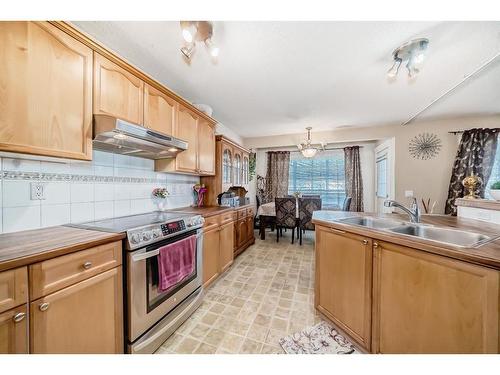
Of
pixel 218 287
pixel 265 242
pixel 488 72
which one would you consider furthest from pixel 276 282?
pixel 488 72

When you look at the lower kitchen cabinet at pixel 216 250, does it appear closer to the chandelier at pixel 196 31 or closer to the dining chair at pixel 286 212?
the dining chair at pixel 286 212

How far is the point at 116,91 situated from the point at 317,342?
2.41 m

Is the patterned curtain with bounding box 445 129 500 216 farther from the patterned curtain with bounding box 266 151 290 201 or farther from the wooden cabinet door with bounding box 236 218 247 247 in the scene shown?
the wooden cabinet door with bounding box 236 218 247 247

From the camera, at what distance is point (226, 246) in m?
2.54

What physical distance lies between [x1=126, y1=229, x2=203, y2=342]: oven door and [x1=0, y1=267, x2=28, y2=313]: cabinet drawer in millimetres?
443

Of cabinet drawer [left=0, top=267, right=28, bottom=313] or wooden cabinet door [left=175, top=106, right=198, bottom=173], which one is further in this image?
wooden cabinet door [left=175, top=106, right=198, bottom=173]

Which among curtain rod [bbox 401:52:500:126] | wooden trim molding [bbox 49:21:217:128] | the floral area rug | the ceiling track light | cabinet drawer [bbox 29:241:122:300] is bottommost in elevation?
the floral area rug

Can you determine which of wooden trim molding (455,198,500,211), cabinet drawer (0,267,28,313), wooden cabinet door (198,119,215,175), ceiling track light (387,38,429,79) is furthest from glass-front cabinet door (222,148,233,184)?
wooden trim molding (455,198,500,211)

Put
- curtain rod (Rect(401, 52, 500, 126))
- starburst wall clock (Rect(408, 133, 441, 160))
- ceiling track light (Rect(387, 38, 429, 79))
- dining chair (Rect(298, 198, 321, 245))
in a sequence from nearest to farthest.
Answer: ceiling track light (Rect(387, 38, 429, 79)), curtain rod (Rect(401, 52, 500, 126)), starburst wall clock (Rect(408, 133, 441, 160)), dining chair (Rect(298, 198, 321, 245))

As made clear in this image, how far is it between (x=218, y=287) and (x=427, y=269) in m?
1.91

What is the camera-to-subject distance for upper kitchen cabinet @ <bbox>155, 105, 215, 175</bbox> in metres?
2.11

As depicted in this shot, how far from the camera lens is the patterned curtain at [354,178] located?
4.65 m

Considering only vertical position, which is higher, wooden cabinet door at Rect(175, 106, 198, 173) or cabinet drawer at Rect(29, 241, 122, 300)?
wooden cabinet door at Rect(175, 106, 198, 173)

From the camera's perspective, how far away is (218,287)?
220cm
